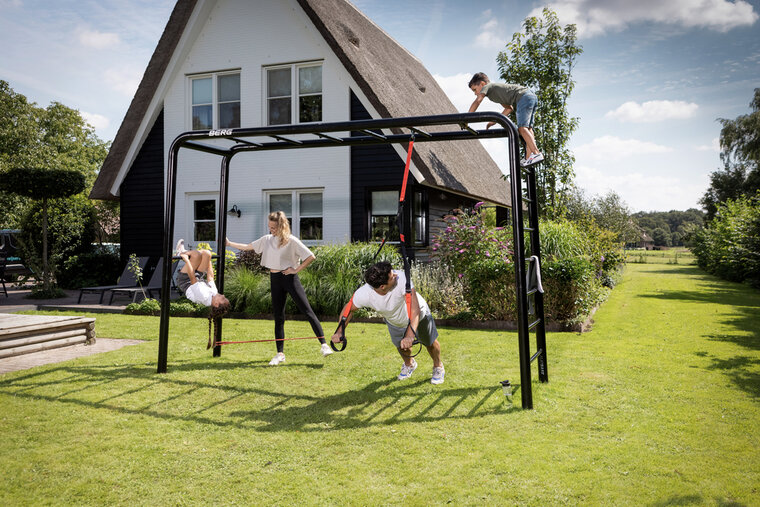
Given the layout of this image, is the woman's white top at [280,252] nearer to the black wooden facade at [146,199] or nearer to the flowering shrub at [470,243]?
the flowering shrub at [470,243]

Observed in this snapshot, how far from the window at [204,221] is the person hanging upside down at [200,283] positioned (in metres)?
9.16

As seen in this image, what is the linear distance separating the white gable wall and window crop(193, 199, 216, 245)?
28 cm

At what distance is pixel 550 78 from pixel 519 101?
10.0 m

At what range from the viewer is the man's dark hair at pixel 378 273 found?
5359 mm

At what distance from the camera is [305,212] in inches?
607

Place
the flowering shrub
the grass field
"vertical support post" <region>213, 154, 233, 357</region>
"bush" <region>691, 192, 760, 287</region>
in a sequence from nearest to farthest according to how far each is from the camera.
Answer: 1. "vertical support post" <region>213, 154, 233, 357</region>
2. the flowering shrub
3. "bush" <region>691, 192, 760, 287</region>
4. the grass field

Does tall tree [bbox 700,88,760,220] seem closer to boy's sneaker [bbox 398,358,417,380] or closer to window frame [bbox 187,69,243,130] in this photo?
window frame [bbox 187,69,243,130]

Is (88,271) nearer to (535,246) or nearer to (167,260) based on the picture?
(167,260)

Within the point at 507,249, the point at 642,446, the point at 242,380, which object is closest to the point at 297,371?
the point at 242,380

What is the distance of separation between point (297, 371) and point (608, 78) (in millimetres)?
9131

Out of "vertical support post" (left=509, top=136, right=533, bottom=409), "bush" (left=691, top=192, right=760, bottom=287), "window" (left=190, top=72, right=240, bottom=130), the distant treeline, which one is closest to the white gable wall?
"window" (left=190, top=72, right=240, bottom=130)

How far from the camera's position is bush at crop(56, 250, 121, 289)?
17906 millimetres

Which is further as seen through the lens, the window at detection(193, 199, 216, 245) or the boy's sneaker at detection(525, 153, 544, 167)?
the window at detection(193, 199, 216, 245)

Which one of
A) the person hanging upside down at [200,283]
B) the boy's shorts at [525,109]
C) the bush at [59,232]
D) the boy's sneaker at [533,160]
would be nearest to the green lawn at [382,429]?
the person hanging upside down at [200,283]
